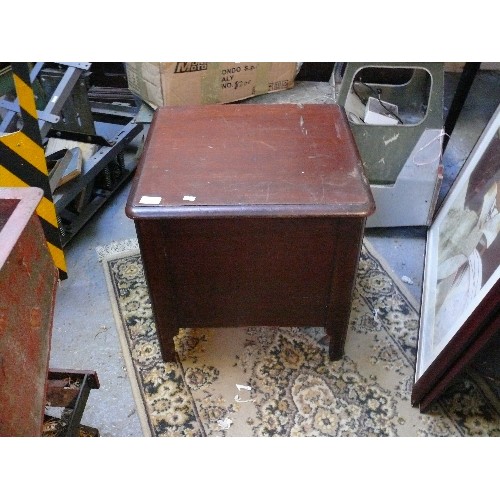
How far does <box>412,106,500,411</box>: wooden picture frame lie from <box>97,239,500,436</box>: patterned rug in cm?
8

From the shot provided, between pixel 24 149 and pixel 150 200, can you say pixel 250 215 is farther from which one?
pixel 24 149

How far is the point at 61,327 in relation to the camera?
1629mm

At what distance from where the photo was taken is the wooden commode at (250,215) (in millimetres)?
1143

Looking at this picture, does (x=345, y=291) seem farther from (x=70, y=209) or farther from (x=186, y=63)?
(x=186, y=63)

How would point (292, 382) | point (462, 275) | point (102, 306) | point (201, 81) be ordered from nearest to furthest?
point (462, 275) < point (292, 382) < point (102, 306) < point (201, 81)

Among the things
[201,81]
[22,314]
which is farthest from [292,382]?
[201,81]

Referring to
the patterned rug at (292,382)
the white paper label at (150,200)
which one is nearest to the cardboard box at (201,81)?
the patterned rug at (292,382)

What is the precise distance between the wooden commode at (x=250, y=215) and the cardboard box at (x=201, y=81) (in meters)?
0.98

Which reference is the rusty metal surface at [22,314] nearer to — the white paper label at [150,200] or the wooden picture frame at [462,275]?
the white paper label at [150,200]

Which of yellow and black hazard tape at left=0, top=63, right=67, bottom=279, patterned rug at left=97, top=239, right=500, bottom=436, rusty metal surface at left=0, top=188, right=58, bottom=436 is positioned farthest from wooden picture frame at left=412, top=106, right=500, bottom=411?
yellow and black hazard tape at left=0, top=63, right=67, bottom=279

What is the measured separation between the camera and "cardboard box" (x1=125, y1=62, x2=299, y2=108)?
2348 millimetres

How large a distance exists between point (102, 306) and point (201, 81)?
1360 mm

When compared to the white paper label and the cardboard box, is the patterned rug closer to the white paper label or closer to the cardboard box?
the white paper label

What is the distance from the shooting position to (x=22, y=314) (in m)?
0.86
